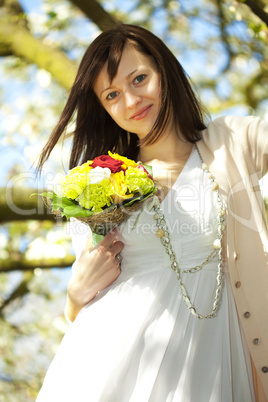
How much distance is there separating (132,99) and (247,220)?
0.83 metres

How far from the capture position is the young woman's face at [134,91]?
8.27 ft

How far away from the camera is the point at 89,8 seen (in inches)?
138

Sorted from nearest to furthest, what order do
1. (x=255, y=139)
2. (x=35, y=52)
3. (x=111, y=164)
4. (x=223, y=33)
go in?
(x=111, y=164) → (x=255, y=139) → (x=35, y=52) → (x=223, y=33)

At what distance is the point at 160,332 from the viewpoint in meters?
2.17

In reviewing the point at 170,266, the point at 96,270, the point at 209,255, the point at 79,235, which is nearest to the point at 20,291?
the point at 79,235

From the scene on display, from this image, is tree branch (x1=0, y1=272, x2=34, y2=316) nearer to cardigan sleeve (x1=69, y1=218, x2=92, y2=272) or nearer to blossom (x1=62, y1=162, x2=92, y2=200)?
cardigan sleeve (x1=69, y1=218, x2=92, y2=272)

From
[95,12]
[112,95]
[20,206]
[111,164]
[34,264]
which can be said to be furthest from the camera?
[34,264]

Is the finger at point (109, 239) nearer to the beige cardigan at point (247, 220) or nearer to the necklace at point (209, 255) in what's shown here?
the necklace at point (209, 255)

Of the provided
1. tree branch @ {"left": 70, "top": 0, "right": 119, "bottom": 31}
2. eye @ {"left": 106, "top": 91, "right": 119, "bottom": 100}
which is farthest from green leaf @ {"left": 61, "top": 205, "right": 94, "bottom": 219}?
tree branch @ {"left": 70, "top": 0, "right": 119, "bottom": 31}

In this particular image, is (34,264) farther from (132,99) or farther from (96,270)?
(132,99)

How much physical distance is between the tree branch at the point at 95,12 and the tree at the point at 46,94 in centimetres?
41

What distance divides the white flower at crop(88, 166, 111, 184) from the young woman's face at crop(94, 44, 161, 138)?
489mm

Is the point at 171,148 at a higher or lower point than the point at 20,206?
higher

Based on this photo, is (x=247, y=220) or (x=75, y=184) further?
(x=247, y=220)
